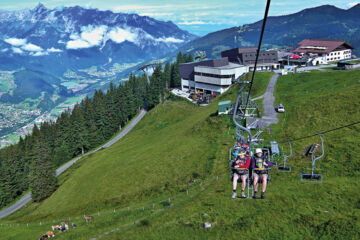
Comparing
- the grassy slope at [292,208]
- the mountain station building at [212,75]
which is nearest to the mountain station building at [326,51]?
the mountain station building at [212,75]

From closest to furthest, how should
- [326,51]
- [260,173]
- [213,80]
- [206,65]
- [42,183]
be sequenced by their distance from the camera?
[260,173]
[42,183]
[213,80]
[206,65]
[326,51]

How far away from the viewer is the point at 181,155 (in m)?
53.4

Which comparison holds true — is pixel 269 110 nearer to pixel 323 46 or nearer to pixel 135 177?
pixel 135 177

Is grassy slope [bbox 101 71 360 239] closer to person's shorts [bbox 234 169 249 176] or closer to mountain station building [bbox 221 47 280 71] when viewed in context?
person's shorts [bbox 234 169 249 176]

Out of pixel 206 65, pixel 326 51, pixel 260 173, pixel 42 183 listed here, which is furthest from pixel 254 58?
pixel 260 173

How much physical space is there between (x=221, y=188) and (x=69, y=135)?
338 ft

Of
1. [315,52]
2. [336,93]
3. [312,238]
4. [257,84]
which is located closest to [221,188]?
[312,238]

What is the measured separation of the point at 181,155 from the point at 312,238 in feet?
115

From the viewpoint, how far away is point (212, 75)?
370 feet

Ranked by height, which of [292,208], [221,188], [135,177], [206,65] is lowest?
[135,177]

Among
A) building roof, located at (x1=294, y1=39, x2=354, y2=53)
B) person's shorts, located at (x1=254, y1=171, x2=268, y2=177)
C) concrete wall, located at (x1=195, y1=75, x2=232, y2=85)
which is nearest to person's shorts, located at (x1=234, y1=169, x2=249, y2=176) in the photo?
person's shorts, located at (x1=254, y1=171, x2=268, y2=177)

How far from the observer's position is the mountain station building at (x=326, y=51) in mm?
130125

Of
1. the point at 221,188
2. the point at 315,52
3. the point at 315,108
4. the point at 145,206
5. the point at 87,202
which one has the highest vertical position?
the point at 315,52

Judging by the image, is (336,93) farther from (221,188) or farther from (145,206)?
(145,206)
